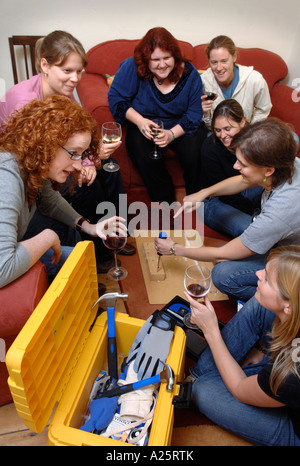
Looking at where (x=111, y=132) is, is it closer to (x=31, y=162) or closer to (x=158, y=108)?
(x=158, y=108)

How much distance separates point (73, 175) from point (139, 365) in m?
0.86

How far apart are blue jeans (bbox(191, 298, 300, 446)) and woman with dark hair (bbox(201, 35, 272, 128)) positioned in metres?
1.48

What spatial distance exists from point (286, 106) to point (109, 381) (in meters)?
2.43

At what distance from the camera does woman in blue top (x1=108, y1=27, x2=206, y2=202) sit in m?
2.13

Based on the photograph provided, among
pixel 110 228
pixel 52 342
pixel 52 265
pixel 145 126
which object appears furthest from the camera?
pixel 145 126

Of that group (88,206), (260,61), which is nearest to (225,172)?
(88,206)

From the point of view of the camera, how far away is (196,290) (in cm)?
129

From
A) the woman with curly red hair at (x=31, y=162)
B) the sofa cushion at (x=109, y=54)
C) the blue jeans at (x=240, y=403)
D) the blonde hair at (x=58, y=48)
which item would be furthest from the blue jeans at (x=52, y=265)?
the sofa cushion at (x=109, y=54)

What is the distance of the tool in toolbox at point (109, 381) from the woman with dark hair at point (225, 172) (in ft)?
2.69

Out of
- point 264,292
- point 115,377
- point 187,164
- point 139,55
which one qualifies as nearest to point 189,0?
point 139,55

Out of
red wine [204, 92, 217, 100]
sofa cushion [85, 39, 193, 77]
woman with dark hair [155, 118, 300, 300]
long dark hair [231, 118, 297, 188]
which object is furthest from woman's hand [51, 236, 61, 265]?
sofa cushion [85, 39, 193, 77]

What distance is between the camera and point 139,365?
3.93 ft

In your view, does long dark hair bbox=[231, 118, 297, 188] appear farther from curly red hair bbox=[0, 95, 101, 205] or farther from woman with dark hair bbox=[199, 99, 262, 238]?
curly red hair bbox=[0, 95, 101, 205]
